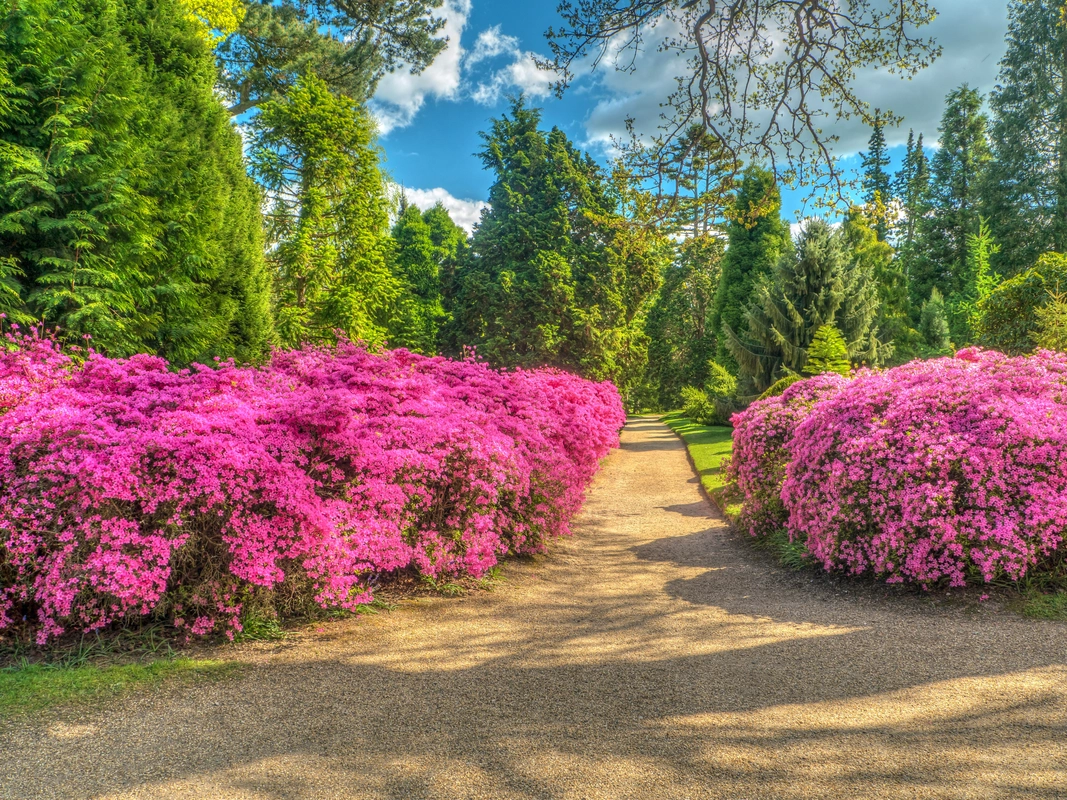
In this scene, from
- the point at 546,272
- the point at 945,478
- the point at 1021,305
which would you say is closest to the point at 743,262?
the point at 546,272

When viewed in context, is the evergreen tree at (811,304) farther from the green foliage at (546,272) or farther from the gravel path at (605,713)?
the gravel path at (605,713)

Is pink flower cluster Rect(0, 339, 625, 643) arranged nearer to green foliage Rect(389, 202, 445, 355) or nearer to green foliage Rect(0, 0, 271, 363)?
green foliage Rect(0, 0, 271, 363)

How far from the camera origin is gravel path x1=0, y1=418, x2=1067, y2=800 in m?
2.57

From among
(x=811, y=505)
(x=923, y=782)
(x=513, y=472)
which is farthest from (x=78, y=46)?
(x=923, y=782)

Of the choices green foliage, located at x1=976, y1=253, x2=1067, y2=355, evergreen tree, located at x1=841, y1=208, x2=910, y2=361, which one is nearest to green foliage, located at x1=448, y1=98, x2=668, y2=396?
evergreen tree, located at x1=841, y1=208, x2=910, y2=361

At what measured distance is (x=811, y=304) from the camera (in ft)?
59.9

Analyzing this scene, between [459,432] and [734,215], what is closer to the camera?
[459,432]

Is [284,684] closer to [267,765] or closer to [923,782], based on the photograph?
[267,765]

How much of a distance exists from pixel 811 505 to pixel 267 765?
16.1 feet

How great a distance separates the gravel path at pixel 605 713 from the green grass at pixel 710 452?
197 inches

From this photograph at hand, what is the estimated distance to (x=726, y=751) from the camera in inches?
110

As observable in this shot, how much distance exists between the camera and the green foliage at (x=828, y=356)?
49.2 ft

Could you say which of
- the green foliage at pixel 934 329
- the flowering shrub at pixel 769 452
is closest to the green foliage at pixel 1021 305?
the flowering shrub at pixel 769 452

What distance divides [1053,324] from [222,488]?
513 inches
